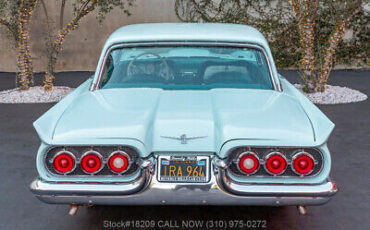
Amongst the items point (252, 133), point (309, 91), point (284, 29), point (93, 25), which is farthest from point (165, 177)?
point (93, 25)

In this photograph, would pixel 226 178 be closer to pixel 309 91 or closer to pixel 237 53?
pixel 237 53

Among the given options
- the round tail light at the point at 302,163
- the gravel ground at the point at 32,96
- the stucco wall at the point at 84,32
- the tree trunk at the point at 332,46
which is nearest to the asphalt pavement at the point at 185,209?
the round tail light at the point at 302,163

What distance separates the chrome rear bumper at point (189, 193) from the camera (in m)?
2.64

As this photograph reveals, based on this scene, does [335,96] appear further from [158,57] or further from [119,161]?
[119,161]

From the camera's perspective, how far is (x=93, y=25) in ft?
49.7

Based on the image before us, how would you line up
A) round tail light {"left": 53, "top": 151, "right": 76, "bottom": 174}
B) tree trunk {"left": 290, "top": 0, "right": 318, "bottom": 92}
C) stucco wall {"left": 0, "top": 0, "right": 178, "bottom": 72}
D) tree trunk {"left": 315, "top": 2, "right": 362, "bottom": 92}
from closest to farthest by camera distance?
round tail light {"left": 53, "top": 151, "right": 76, "bottom": 174}, tree trunk {"left": 290, "top": 0, "right": 318, "bottom": 92}, tree trunk {"left": 315, "top": 2, "right": 362, "bottom": 92}, stucco wall {"left": 0, "top": 0, "right": 178, "bottom": 72}

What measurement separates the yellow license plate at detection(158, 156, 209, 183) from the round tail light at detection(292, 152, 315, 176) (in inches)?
21.7

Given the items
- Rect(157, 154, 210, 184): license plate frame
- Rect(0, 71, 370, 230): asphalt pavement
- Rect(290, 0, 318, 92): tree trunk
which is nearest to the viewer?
Rect(157, 154, 210, 184): license plate frame

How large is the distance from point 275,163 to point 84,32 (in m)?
13.5

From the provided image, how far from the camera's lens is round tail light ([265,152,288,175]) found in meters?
2.68

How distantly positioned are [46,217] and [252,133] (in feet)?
6.79

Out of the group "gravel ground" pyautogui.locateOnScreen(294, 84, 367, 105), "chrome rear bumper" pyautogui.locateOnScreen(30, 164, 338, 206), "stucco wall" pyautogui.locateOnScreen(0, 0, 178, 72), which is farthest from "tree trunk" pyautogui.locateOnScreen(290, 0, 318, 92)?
"chrome rear bumper" pyautogui.locateOnScreen(30, 164, 338, 206)

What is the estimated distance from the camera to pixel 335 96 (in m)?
9.91

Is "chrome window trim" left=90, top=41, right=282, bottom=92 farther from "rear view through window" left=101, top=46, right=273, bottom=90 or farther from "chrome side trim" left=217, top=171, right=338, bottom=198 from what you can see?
"chrome side trim" left=217, top=171, right=338, bottom=198
